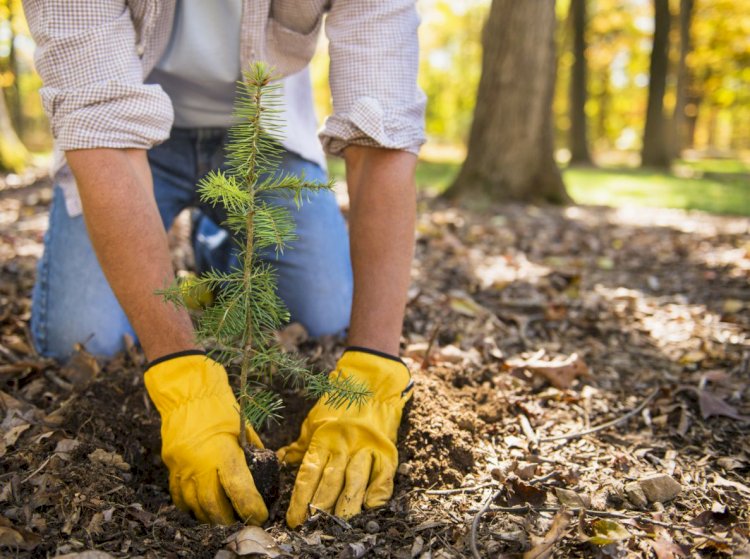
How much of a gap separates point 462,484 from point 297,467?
1.42ft

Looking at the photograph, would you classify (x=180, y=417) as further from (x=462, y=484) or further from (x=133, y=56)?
(x=133, y=56)

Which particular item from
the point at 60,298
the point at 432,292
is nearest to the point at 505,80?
the point at 432,292

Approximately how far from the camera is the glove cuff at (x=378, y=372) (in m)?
1.65

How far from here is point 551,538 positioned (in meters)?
1.32

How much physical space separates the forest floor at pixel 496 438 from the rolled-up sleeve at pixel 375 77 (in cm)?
71

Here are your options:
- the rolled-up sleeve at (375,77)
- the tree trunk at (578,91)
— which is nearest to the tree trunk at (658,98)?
the tree trunk at (578,91)

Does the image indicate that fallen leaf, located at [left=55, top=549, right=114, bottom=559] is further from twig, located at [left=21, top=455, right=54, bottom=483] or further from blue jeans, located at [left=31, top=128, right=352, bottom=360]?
blue jeans, located at [left=31, top=128, right=352, bottom=360]

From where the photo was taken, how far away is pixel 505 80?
582 cm

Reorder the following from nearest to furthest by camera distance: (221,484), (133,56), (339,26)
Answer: (221,484)
(133,56)
(339,26)

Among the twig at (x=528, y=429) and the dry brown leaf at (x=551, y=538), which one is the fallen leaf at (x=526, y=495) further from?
the twig at (x=528, y=429)

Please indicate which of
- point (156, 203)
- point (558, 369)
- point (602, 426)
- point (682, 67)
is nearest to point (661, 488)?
point (602, 426)

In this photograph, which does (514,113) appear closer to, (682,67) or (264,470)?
(264,470)

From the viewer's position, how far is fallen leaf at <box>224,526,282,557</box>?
129 cm

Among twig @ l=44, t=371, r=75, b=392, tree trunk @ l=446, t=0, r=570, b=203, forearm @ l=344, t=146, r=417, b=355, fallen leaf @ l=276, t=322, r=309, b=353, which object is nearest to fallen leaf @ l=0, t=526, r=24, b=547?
twig @ l=44, t=371, r=75, b=392
